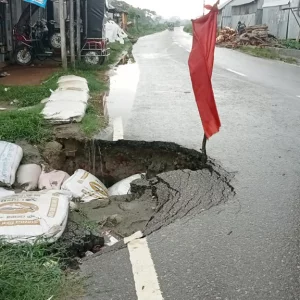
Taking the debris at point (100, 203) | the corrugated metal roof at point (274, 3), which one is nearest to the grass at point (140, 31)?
the corrugated metal roof at point (274, 3)

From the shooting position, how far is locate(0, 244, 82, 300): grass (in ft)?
8.75

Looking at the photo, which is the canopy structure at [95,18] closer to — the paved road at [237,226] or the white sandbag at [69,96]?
the white sandbag at [69,96]

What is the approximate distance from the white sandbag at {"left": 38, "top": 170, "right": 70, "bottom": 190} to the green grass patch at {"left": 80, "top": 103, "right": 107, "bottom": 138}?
1.05m

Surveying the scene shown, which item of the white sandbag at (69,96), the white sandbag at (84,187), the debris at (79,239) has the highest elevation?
the white sandbag at (69,96)

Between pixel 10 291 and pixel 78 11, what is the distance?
13283 mm

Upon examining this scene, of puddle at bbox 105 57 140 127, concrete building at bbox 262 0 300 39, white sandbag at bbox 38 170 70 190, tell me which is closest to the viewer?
white sandbag at bbox 38 170 70 190

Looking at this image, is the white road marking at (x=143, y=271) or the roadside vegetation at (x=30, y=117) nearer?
the white road marking at (x=143, y=271)

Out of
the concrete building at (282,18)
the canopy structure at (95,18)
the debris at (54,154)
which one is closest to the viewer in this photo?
the debris at (54,154)

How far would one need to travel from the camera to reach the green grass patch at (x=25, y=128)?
19.7ft

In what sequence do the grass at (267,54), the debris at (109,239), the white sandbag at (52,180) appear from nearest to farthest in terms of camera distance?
the debris at (109,239) → the white sandbag at (52,180) → the grass at (267,54)

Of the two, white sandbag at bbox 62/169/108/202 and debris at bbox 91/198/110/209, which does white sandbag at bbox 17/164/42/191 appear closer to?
white sandbag at bbox 62/169/108/202

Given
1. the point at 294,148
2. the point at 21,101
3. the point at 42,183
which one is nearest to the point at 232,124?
the point at 294,148

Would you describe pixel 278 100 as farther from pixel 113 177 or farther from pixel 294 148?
pixel 113 177

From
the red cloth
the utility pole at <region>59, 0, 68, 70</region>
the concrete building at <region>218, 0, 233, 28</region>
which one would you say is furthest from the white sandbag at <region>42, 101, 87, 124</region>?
the concrete building at <region>218, 0, 233, 28</region>
